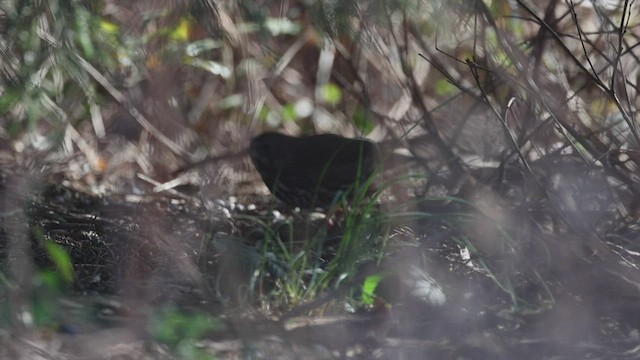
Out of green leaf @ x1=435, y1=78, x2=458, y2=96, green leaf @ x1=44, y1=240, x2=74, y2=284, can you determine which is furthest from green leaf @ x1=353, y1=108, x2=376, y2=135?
green leaf @ x1=44, y1=240, x2=74, y2=284

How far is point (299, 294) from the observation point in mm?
3637

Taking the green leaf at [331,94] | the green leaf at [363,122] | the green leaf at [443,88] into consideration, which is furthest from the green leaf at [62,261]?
the green leaf at [331,94]

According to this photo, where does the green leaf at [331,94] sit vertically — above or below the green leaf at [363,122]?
above

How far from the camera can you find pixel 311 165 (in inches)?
196

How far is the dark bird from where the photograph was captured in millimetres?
4680

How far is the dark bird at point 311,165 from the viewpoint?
468 cm

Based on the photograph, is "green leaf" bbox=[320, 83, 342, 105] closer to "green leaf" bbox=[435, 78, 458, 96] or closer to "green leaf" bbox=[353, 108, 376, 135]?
"green leaf" bbox=[353, 108, 376, 135]

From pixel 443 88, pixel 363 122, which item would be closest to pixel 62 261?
pixel 363 122

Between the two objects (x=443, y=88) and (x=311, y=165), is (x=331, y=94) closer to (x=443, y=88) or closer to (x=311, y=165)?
(x=443, y=88)

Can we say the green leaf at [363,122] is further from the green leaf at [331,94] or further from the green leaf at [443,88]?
the green leaf at [331,94]

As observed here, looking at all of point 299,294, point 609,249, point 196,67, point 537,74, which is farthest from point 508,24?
point 196,67

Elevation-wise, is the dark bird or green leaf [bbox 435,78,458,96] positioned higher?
green leaf [bbox 435,78,458,96]

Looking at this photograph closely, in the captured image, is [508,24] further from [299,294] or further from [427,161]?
[299,294]

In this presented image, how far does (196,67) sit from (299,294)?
2.99 m
